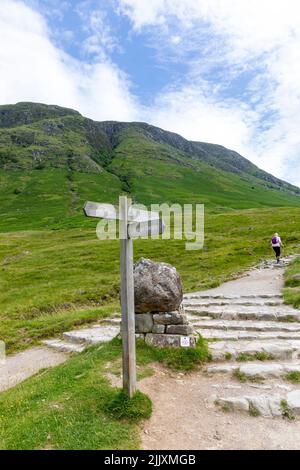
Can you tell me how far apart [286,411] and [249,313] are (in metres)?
8.56

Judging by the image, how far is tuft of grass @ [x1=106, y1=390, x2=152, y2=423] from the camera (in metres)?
8.83

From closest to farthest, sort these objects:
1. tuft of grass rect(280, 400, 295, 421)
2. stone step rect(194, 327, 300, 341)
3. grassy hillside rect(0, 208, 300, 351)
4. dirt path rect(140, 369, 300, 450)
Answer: dirt path rect(140, 369, 300, 450) → tuft of grass rect(280, 400, 295, 421) → stone step rect(194, 327, 300, 341) → grassy hillside rect(0, 208, 300, 351)

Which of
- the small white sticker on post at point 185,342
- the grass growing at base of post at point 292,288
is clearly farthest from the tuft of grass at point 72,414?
the grass growing at base of post at point 292,288

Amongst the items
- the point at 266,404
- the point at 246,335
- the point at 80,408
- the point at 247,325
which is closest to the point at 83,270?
the point at 247,325

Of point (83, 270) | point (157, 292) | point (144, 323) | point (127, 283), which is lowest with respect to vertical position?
point (83, 270)

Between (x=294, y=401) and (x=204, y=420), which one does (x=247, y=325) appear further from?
(x=204, y=420)

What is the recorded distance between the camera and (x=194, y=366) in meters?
12.1

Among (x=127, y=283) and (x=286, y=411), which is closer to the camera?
(x=286, y=411)

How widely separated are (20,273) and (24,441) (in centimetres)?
3761

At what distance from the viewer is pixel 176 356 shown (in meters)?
12.2

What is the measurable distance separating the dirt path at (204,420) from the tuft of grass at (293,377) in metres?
0.22

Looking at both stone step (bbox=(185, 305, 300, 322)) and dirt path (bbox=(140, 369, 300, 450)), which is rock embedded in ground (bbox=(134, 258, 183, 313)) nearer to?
dirt path (bbox=(140, 369, 300, 450))

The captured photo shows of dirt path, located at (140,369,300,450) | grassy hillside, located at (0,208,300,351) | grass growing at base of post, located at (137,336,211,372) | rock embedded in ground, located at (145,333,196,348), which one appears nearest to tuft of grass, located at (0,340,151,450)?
dirt path, located at (140,369,300,450)
